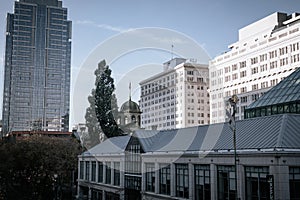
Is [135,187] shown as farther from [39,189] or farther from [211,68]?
[211,68]

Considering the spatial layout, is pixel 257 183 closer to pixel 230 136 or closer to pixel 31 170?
pixel 230 136

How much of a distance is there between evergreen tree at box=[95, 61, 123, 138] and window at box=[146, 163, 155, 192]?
2618cm

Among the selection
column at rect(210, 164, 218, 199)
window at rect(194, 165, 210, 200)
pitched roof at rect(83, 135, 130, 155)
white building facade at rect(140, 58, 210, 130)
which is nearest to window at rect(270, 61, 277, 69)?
white building facade at rect(140, 58, 210, 130)

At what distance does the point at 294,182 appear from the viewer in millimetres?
31266

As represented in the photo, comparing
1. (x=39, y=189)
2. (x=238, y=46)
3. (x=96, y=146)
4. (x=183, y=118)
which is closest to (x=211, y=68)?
(x=238, y=46)

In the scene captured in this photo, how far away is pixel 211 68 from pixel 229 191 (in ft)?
333

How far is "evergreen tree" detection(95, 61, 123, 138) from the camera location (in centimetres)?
7919

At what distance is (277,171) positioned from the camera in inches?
1219

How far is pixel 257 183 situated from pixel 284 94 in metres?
14.0

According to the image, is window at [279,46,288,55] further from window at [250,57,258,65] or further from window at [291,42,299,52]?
window at [250,57,258,65]

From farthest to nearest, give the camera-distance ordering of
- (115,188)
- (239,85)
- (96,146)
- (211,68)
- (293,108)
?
(211,68)
(239,85)
(96,146)
(115,188)
(293,108)

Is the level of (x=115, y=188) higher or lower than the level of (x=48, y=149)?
lower

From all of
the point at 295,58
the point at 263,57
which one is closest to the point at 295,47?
the point at 295,58

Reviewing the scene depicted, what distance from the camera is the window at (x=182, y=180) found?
42719 mm
